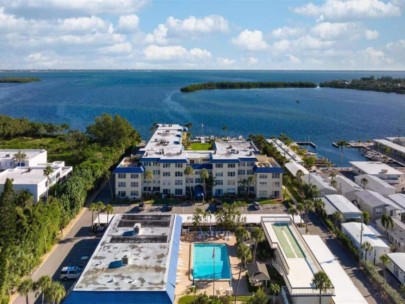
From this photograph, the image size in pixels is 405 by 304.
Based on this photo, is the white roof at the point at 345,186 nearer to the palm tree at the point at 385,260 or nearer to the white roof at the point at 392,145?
the palm tree at the point at 385,260

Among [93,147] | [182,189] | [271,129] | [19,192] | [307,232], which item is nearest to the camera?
[307,232]

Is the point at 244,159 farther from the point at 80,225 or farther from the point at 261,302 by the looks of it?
the point at 261,302

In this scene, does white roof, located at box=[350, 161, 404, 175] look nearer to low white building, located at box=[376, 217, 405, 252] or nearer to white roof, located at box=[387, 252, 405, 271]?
low white building, located at box=[376, 217, 405, 252]

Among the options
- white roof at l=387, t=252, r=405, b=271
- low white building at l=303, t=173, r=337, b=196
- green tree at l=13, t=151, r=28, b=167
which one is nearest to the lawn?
low white building at l=303, t=173, r=337, b=196

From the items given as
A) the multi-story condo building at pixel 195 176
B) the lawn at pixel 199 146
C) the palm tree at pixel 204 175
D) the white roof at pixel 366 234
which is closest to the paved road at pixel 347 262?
the white roof at pixel 366 234

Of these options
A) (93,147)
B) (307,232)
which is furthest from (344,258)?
(93,147)

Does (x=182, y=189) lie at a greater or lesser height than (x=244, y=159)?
lesser

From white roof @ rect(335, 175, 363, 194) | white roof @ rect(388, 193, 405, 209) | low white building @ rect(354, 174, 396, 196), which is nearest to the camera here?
white roof @ rect(388, 193, 405, 209)
